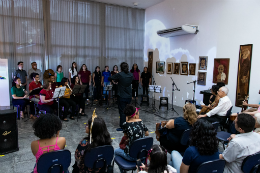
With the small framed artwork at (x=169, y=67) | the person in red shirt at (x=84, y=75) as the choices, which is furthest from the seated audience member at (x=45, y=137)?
the small framed artwork at (x=169, y=67)

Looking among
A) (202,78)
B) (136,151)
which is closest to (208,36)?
(202,78)

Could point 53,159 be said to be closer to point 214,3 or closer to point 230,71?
point 230,71

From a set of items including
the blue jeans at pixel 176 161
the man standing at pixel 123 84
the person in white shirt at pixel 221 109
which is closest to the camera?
the blue jeans at pixel 176 161

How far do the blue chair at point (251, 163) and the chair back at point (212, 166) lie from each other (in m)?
0.39

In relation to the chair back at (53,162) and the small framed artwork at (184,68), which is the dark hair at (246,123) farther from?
the small framed artwork at (184,68)

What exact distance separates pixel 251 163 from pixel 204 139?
0.76 meters

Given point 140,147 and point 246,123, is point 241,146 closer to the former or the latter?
point 246,123

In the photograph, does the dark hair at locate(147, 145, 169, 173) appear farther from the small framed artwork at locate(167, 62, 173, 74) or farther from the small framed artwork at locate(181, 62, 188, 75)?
the small framed artwork at locate(167, 62, 173, 74)

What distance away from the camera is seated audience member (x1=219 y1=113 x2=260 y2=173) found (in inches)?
84.6

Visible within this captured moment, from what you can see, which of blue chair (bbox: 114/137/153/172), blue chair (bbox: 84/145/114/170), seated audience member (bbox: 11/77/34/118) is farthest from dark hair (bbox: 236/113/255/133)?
seated audience member (bbox: 11/77/34/118)

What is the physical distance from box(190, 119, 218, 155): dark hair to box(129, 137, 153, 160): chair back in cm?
68

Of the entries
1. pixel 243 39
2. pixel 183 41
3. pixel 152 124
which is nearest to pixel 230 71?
pixel 243 39

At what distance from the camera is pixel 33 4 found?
8.25 metres

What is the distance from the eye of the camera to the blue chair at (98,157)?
2.15 m
